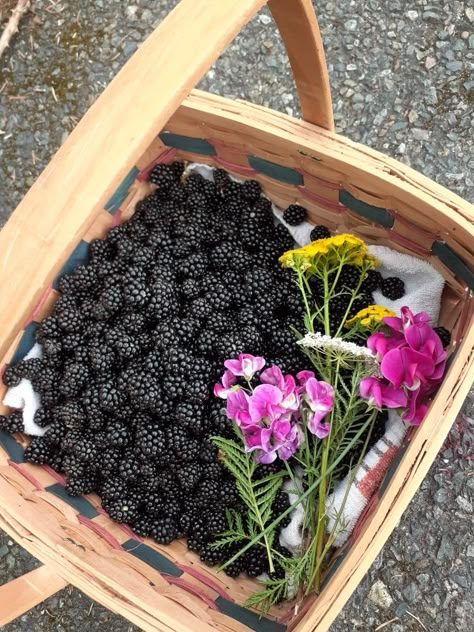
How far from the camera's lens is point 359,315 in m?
0.99

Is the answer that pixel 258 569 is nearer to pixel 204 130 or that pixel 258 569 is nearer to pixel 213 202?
pixel 213 202

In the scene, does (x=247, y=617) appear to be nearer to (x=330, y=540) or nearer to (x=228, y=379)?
(x=330, y=540)

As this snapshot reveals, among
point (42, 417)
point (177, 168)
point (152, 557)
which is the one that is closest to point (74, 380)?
point (42, 417)

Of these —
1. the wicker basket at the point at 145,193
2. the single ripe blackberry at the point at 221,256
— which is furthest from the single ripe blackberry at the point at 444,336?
the single ripe blackberry at the point at 221,256

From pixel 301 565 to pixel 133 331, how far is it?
17.3 inches

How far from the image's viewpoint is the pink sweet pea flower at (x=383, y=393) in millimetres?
929

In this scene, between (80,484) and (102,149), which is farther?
(80,484)

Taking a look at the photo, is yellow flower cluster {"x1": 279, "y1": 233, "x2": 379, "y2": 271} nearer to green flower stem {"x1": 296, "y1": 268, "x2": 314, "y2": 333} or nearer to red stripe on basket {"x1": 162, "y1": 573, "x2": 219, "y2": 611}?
green flower stem {"x1": 296, "y1": 268, "x2": 314, "y2": 333}

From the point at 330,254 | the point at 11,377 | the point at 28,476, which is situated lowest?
the point at 28,476

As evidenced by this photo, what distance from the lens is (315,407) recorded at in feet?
3.14

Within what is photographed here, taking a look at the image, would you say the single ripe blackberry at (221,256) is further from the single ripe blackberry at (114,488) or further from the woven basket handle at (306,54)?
the single ripe blackberry at (114,488)

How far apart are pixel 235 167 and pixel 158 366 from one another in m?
0.40

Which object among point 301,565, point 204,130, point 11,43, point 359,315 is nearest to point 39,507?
point 301,565

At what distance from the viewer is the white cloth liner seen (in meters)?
0.99
